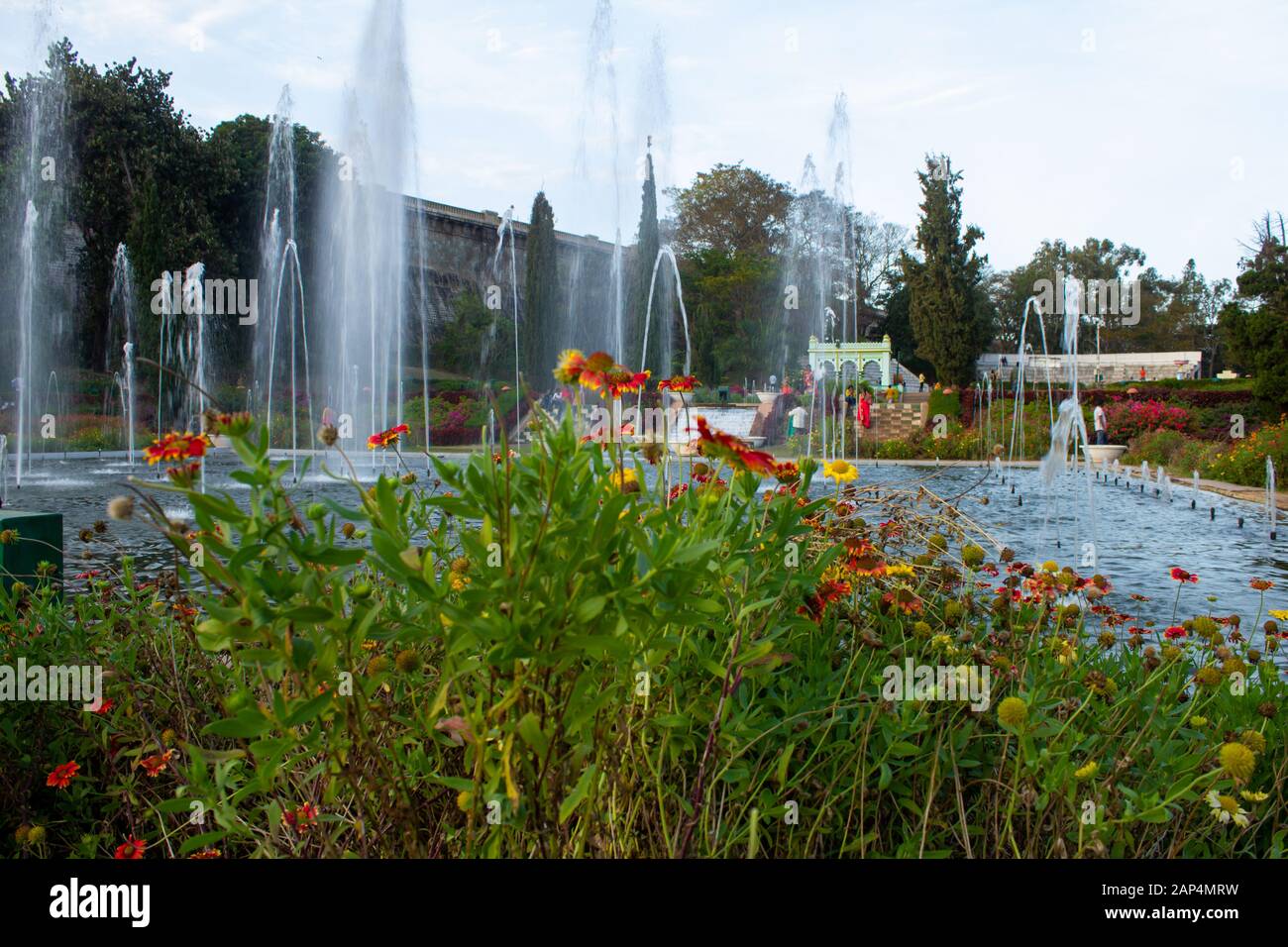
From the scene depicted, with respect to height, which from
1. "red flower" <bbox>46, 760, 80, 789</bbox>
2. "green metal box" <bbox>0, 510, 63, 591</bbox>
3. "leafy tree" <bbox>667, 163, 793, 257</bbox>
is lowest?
"red flower" <bbox>46, 760, 80, 789</bbox>

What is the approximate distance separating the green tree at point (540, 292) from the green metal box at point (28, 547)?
76.9ft

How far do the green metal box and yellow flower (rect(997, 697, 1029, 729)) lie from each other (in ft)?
10.7

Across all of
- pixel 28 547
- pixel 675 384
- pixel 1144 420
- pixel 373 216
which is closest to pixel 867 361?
pixel 1144 420

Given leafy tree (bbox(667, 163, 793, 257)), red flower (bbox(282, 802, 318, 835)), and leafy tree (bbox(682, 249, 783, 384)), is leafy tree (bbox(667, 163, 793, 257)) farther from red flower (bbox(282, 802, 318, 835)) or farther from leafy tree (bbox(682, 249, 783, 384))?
red flower (bbox(282, 802, 318, 835))

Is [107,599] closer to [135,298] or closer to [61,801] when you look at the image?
[61,801]

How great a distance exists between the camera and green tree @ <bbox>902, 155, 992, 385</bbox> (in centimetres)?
3116

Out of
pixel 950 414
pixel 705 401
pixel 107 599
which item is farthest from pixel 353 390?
pixel 107 599

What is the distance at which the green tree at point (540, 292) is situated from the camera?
2783cm

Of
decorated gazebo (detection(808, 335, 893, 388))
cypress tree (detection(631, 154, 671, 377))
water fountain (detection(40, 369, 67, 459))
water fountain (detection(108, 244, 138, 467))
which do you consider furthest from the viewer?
decorated gazebo (detection(808, 335, 893, 388))

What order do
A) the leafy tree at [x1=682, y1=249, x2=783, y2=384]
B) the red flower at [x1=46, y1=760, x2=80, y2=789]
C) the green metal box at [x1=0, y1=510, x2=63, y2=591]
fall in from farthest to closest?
the leafy tree at [x1=682, y1=249, x2=783, y2=384] < the green metal box at [x1=0, y1=510, x2=63, y2=591] < the red flower at [x1=46, y1=760, x2=80, y2=789]

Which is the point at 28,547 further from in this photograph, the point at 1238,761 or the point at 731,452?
the point at 1238,761

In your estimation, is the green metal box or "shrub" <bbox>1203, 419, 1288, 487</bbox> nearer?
the green metal box

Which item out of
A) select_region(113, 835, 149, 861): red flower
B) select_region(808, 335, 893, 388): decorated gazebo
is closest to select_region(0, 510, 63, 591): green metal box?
A: select_region(113, 835, 149, 861): red flower
